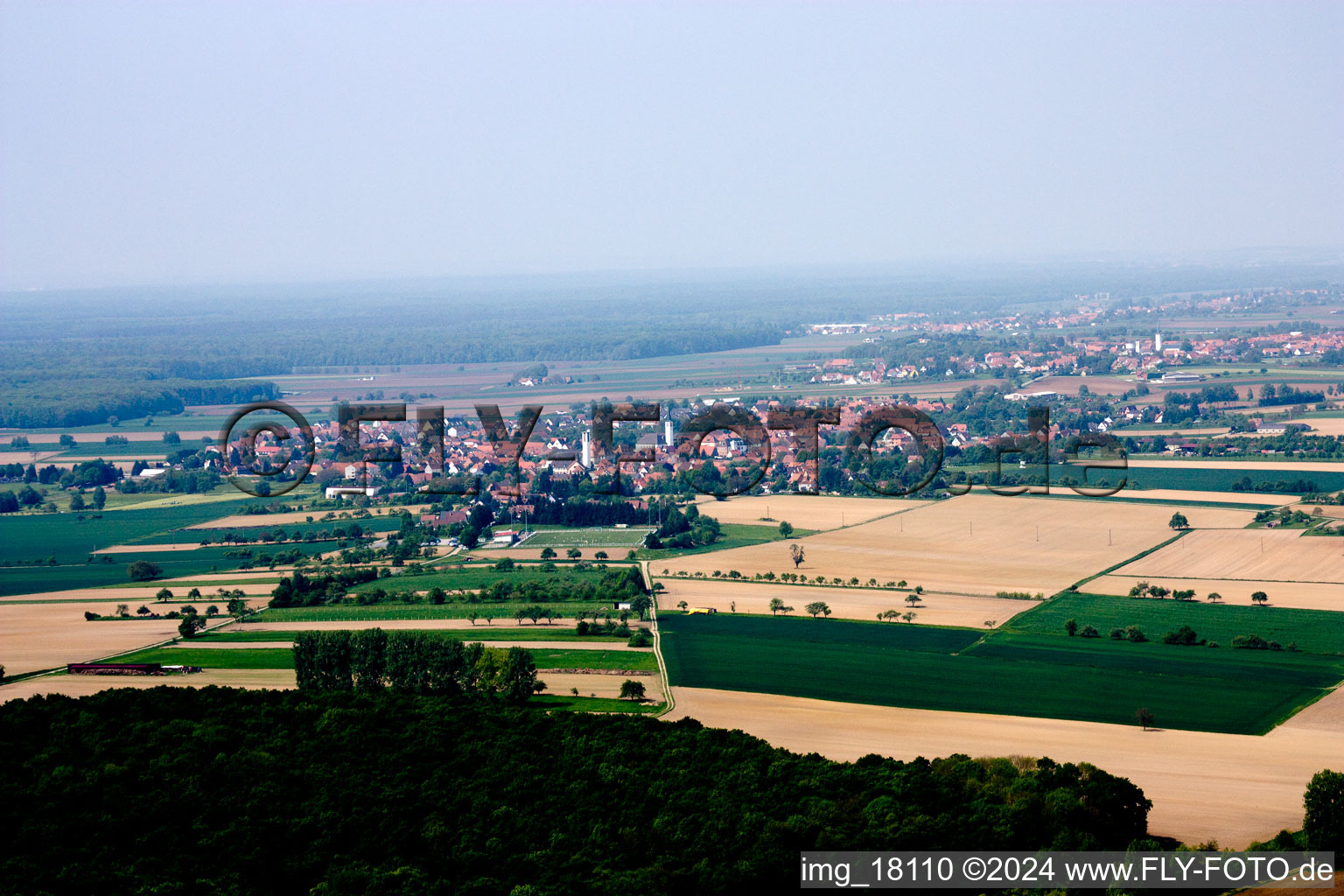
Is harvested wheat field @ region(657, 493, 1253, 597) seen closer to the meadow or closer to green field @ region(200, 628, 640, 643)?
green field @ region(200, 628, 640, 643)

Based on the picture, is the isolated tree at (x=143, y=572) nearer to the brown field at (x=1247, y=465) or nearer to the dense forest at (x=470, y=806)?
the dense forest at (x=470, y=806)

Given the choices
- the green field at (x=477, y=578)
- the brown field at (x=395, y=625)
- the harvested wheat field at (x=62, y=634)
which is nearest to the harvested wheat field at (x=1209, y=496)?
the green field at (x=477, y=578)

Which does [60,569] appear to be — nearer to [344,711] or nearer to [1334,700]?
[344,711]

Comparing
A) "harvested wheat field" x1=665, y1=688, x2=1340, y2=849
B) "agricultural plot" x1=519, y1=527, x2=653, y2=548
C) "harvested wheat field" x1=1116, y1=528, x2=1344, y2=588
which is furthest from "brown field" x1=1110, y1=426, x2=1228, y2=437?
"harvested wheat field" x1=665, y1=688, x2=1340, y2=849

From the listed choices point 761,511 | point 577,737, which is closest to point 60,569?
point 761,511

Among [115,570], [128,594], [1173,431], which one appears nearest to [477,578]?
[128,594]

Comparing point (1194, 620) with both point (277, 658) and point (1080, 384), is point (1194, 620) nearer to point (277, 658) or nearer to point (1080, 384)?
point (277, 658)

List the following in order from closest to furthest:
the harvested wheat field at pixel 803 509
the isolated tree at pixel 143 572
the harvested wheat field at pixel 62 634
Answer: the harvested wheat field at pixel 62 634, the isolated tree at pixel 143 572, the harvested wheat field at pixel 803 509

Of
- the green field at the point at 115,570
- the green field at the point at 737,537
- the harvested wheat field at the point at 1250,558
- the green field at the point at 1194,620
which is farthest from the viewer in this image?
the green field at the point at 737,537
